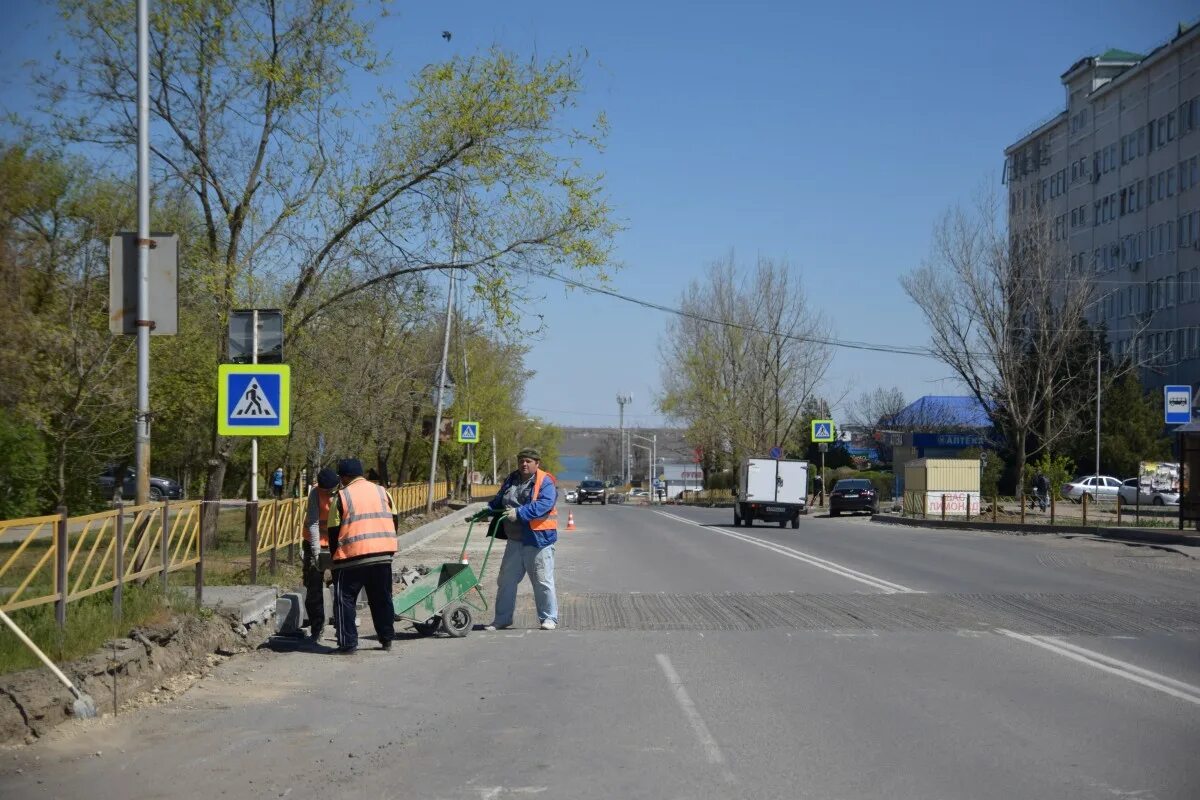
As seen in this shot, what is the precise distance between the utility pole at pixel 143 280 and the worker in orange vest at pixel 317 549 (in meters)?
1.62

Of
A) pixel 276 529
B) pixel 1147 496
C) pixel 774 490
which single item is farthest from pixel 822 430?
pixel 276 529

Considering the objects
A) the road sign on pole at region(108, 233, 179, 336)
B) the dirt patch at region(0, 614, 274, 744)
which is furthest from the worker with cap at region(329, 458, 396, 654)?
the road sign on pole at region(108, 233, 179, 336)

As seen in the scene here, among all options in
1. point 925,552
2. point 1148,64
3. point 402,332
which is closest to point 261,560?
point 925,552

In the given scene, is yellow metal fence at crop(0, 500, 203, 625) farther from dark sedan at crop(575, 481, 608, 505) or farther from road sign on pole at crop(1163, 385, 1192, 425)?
dark sedan at crop(575, 481, 608, 505)

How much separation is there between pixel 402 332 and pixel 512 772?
2950 cm

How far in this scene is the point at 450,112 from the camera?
19.3 m

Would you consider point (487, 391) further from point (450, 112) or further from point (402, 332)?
point (450, 112)

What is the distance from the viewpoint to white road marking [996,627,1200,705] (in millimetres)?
8914

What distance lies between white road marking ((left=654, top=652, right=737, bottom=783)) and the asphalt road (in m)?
0.02

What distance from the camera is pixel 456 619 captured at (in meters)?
12.2

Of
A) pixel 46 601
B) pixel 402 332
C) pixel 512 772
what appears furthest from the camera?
pixel 402 332

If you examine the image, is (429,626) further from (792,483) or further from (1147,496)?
(1147,496)

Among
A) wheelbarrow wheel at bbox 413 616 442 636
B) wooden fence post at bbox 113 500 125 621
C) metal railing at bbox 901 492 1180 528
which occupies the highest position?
wooden fence post at bbox 113 500 125 621

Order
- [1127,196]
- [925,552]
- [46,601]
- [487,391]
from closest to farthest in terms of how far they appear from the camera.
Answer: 1. [46,601]
2. [925,552]
3. [487,391]
4. [1127,196]
